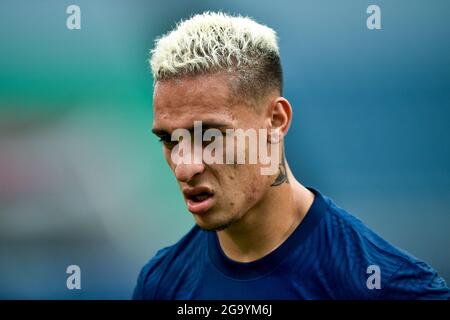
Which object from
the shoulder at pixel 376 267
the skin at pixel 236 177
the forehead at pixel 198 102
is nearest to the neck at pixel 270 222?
the skin at pixel 236 177

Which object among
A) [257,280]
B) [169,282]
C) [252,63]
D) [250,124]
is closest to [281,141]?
[250,124]

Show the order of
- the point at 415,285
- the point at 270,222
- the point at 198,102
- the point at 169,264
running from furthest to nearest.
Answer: the point at 169,264 → the point at 270,222 → the point at 415,285 → the point at 198,102

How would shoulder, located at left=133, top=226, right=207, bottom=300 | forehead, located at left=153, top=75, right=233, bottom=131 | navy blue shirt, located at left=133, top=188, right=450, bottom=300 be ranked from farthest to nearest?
1. shoulder, located at left=133, top=226, right=207, bottom=300
2. navy blue shirt, located at left=133, top=188, right=450, bottom=300
3. forehead, located at left=153, top=75, right=233, bottom=131

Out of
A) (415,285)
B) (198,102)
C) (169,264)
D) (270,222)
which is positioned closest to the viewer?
(198,102)

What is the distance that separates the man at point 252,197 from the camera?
7.16ft

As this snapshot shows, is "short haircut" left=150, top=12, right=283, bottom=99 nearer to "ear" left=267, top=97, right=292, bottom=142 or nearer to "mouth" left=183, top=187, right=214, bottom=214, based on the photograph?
"ear" left=267, top=97, right=292, bottom=142

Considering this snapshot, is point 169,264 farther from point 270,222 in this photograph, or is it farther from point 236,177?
point 236,177

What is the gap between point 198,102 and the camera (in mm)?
2152

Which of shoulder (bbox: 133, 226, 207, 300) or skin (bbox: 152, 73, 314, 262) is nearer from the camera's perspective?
skin (bbox: 152, 73, 314, 262)

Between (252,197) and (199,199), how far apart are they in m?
0.22

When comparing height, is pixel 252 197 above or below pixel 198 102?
below

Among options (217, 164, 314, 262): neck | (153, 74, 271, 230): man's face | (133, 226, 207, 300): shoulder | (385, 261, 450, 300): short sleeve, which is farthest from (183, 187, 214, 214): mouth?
(385, 261, 450, 300): short sleeve

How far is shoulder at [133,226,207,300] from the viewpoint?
8.84 ft

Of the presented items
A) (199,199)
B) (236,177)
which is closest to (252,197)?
(236,177)
